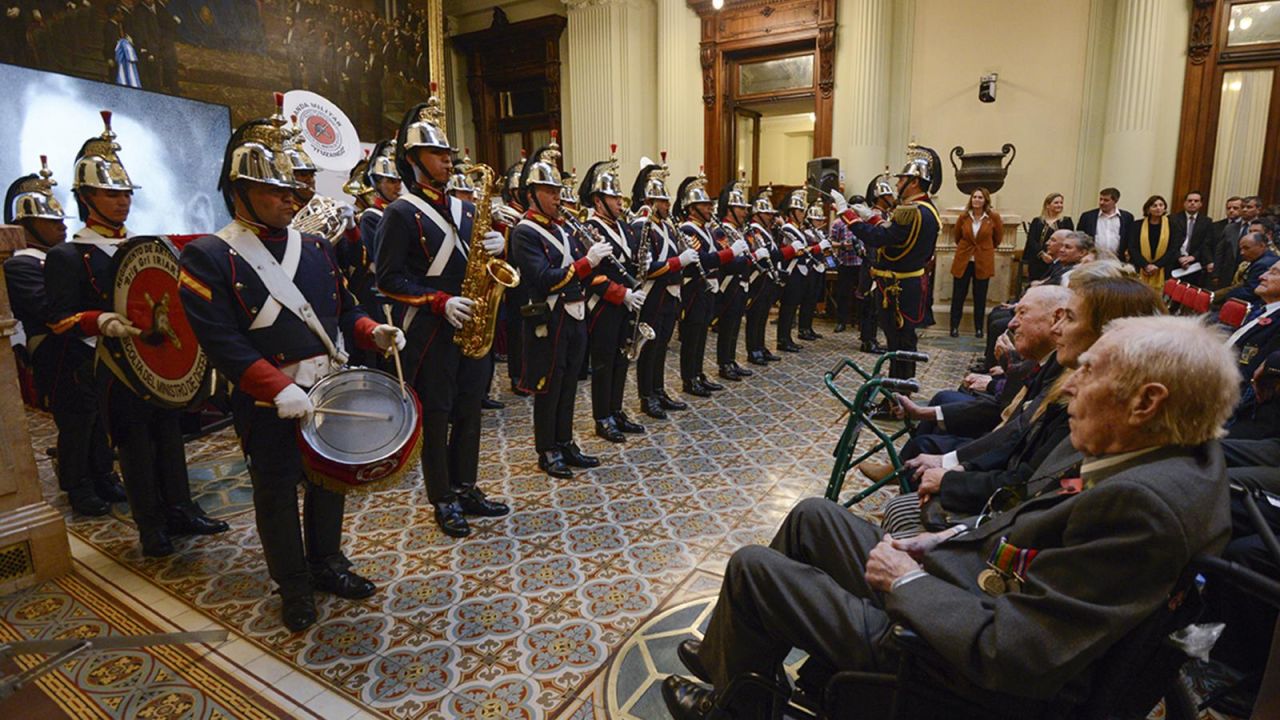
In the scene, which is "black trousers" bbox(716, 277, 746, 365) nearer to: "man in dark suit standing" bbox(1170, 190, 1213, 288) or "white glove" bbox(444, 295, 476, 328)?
"white glove" bbox(444, 295, 476, 328)

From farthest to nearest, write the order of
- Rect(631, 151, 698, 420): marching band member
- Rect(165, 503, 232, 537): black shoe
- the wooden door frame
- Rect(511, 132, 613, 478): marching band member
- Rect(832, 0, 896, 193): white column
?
the wooden door frame, Rect(832, 0, 896, 193): white column, Rect(631, 151, 698, 420): marching band member, Rect(511, 132, 613, 478): marching band member, Rect(165, 503, 232, 537): black shoe

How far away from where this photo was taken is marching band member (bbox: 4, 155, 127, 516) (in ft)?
12.0

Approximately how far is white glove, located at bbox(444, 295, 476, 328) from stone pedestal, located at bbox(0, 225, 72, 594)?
184cm

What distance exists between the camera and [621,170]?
12.9 m

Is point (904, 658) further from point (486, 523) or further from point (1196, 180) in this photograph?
point (1196, 180)

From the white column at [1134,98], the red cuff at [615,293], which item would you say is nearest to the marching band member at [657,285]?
the red cuff at [615,293]

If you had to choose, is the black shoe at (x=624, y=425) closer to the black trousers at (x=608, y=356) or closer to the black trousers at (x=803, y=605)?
the black trousers at (x=608, y=356)

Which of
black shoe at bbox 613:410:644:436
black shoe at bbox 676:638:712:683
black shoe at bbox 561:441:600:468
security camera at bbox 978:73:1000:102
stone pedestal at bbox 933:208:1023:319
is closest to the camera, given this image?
black shoe at bbox 676:638:712:683

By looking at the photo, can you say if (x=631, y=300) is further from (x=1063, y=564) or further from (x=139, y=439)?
(x=1063, y=564)

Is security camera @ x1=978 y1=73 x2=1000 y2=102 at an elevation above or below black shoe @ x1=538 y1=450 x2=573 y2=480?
above

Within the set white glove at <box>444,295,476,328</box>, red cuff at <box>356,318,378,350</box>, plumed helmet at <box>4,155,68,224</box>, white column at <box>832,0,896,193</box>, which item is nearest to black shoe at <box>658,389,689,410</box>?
white glove at <box>444,295,476,328</box>

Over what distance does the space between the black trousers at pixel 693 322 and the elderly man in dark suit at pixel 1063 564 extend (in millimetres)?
4431

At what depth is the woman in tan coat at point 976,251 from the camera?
919cm

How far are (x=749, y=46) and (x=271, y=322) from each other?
1097cm
